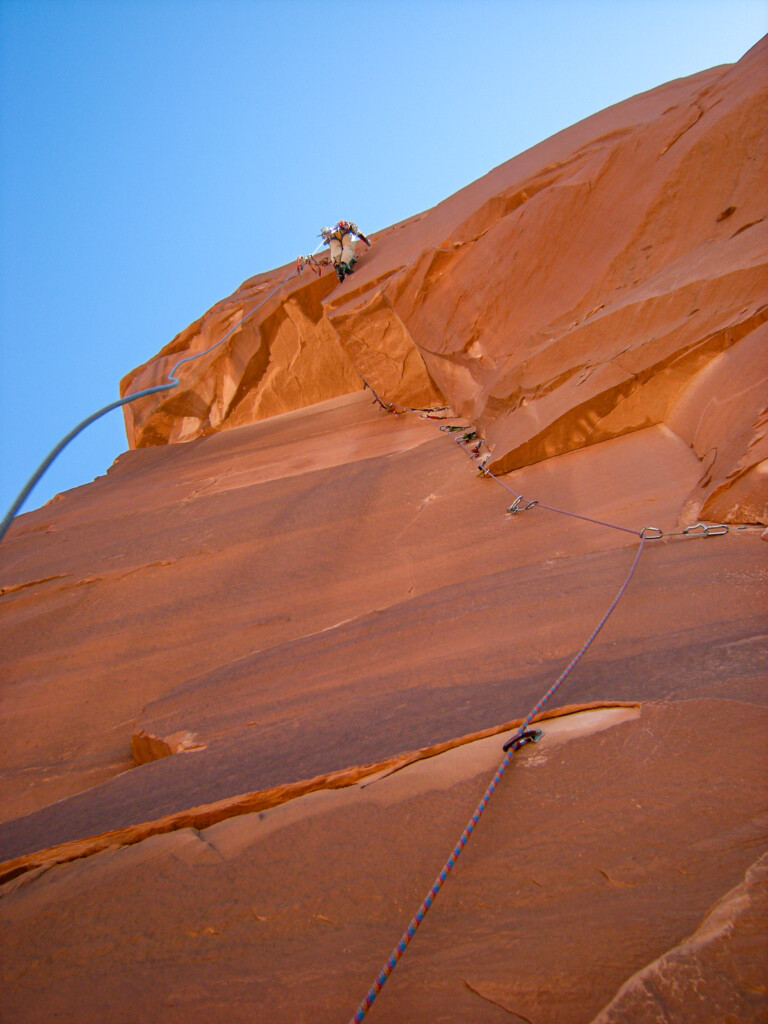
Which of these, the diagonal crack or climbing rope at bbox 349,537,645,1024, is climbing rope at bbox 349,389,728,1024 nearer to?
climbing rope at bbox 349,537,645,1024

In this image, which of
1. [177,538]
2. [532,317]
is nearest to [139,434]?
[177,538]

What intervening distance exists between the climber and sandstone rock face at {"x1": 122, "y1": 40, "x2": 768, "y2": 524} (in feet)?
1.25

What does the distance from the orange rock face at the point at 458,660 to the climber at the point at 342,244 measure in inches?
63.2

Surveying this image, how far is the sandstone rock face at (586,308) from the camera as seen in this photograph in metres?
3.80

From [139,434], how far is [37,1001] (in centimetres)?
822

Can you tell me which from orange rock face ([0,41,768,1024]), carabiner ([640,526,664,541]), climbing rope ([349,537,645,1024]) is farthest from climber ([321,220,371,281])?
climbing rope ([349,537,645,1024])

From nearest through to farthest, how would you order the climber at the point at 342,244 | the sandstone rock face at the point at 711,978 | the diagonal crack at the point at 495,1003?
the sandstone rock face at the point at 711,978
the diagonal crack at the point at 495,1003
the climber at the point at 342,244

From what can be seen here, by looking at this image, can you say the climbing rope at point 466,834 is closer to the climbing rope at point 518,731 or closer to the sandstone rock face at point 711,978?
the climbing rope at point 518,731

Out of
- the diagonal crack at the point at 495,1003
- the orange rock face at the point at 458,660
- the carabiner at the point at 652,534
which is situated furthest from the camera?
the carabiner at the point at 652,534

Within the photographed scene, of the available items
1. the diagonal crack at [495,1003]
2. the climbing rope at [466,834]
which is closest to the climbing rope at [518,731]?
the climbing rope at [466,834]

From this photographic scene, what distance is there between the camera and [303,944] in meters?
1.68

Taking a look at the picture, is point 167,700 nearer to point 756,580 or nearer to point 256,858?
point 256,858

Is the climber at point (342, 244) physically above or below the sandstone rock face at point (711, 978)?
above

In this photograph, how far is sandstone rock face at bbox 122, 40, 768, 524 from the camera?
Result: 380 cm
